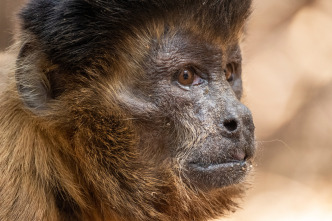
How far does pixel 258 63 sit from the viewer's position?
35.5 feet

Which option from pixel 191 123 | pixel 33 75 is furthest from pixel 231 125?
pixel 33 75

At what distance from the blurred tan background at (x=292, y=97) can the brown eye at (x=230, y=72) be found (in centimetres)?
495

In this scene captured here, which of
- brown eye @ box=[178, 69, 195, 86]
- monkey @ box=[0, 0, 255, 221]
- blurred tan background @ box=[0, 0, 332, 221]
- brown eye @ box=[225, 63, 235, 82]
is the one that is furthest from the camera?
blurred tan background @ box=[0, 0, 332, 221]

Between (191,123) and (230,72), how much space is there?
963 mm

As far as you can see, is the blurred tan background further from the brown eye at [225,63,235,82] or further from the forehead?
the forehead

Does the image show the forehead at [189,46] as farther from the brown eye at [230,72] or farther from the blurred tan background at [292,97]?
the blurred tan background at [292,97]

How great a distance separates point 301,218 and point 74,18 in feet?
20.4

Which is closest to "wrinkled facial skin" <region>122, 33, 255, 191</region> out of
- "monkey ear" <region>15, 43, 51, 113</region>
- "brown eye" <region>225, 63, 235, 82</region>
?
"brown eye" <region>225, 63, 235, 82</region>

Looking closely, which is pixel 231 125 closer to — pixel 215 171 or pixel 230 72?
pixel 215 171

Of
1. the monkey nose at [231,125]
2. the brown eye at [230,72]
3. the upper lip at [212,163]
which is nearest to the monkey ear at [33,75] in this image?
the upper lip at [212,163]

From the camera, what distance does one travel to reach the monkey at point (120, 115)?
4520 mm

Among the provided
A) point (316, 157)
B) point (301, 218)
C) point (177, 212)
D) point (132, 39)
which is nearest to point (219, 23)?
point (132, 39)

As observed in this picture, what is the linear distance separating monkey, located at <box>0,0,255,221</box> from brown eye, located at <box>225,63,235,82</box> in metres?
0.51

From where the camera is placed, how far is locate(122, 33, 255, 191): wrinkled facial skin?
15.0 ft
